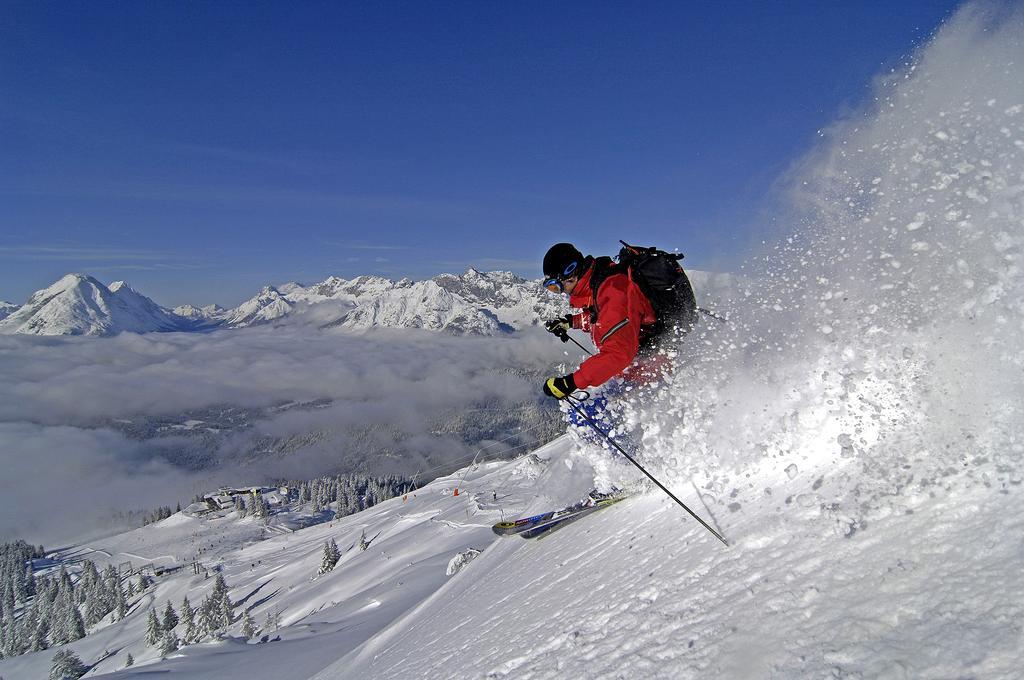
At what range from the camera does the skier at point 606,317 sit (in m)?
7.03

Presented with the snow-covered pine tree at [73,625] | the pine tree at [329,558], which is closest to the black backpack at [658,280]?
the pine tree at [329,558]

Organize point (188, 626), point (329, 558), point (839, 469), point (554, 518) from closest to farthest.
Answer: point (839, 469)
point (554, 518)
point (188, 626)
point (329, 558)

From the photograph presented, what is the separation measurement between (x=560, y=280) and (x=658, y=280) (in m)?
1.48

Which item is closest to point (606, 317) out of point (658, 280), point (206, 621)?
point (658, 280)

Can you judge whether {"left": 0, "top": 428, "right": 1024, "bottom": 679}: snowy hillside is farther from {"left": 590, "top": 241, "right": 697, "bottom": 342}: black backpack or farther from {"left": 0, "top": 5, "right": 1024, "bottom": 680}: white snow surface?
{"left": 590, "top": 241, "right": 697, "bottom": 342}: black backpack

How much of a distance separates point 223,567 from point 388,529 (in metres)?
63.4

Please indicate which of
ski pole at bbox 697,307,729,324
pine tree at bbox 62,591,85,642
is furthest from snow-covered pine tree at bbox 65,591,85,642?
ski pole at bbox 697,307,729,324

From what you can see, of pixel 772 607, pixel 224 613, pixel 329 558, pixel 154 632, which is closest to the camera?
pixel 772 607

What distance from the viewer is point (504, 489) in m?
64.7

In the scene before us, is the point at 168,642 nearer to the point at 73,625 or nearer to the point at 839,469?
the point at 73,625

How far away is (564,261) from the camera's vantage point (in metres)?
8.12

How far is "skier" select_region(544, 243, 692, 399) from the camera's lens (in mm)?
7027

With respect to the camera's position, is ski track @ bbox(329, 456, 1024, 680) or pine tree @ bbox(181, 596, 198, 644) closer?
ski track @ bbox(329, 456, 1024, 680)

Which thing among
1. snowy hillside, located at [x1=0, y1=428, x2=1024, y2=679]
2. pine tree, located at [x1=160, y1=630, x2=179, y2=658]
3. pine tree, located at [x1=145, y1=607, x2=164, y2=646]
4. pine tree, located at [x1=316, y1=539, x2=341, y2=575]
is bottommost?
pine tree, located at [x1=160, y1=630, x2=179, y2=658]
